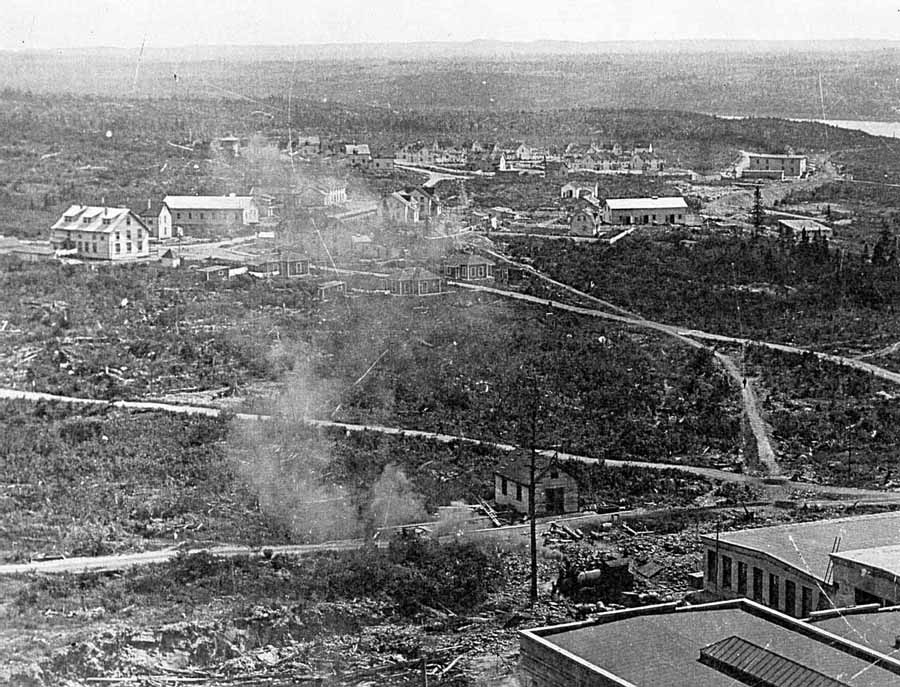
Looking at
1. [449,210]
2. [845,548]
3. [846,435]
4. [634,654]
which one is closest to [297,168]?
[449,210]

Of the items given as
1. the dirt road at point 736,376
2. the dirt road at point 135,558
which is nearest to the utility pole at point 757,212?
the dirt road at point 736,376

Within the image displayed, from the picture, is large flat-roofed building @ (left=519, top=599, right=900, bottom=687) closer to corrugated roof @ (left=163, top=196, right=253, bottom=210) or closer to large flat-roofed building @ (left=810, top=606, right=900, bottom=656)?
large flat-roofed building @ (left=810, top=606, right=900, bottom=656)

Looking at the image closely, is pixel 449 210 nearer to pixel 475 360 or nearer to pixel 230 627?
pixel 475 360

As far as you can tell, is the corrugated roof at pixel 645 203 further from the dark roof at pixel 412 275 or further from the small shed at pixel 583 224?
the dark roof at pixel 412 275

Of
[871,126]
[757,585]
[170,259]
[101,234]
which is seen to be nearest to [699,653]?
[757,585]

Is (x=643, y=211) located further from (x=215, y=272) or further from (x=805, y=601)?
(x=805, y=601)

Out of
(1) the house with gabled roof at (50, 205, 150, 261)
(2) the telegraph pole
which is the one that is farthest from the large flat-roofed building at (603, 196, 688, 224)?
(2) the telegraph pole

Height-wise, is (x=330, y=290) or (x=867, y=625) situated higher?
(x=867, y=625)
